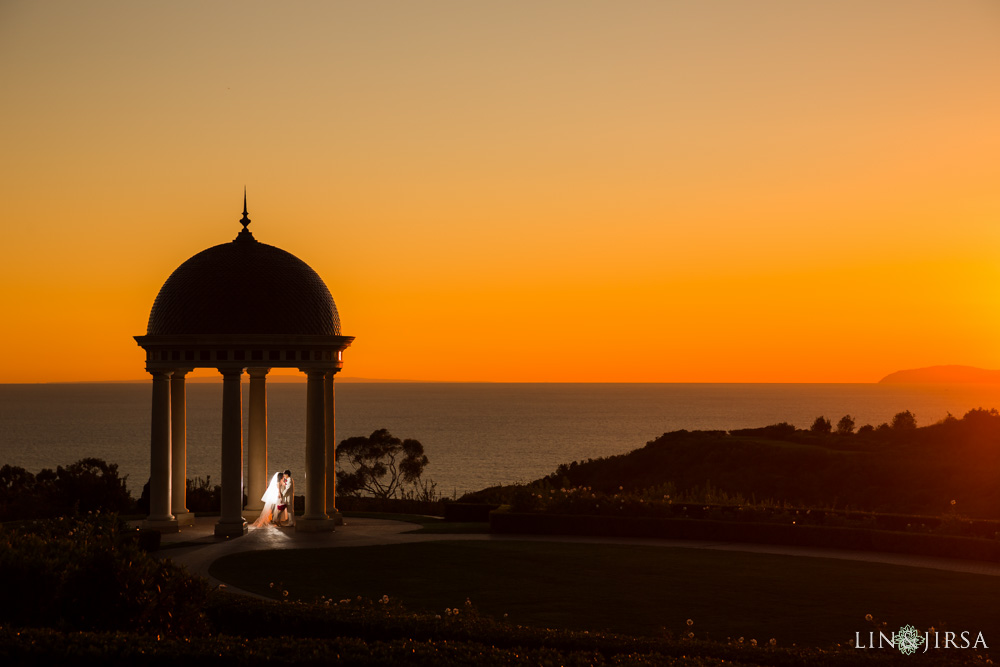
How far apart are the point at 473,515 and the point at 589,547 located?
10274mm

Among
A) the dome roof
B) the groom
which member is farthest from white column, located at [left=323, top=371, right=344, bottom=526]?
the dome roof

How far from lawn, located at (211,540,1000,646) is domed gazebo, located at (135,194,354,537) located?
552 centimetres

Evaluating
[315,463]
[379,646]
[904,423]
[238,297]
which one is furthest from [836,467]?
[379,646]

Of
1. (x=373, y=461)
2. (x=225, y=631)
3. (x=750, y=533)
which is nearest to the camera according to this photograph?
(x=225, y=631)

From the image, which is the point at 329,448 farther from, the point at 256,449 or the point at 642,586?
the point at 642,586

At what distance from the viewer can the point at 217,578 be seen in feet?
91.6

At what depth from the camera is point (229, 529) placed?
118 feet

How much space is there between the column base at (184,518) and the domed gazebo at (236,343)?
5 cm

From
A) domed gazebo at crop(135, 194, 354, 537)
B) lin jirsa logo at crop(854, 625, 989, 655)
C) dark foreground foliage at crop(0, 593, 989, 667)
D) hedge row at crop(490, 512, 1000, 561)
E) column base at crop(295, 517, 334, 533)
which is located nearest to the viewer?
dark foreground foliage at crop(0, 593, 989, 667)

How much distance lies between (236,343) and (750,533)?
1908 cm

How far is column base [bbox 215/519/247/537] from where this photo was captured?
3578 cm

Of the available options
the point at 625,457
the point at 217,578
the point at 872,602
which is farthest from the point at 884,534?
the point at 625,457

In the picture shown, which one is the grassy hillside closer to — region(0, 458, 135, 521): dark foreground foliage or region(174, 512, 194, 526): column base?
region(0, 458, 135, 521): dark foreground foliage

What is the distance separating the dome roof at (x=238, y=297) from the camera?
3669cm
